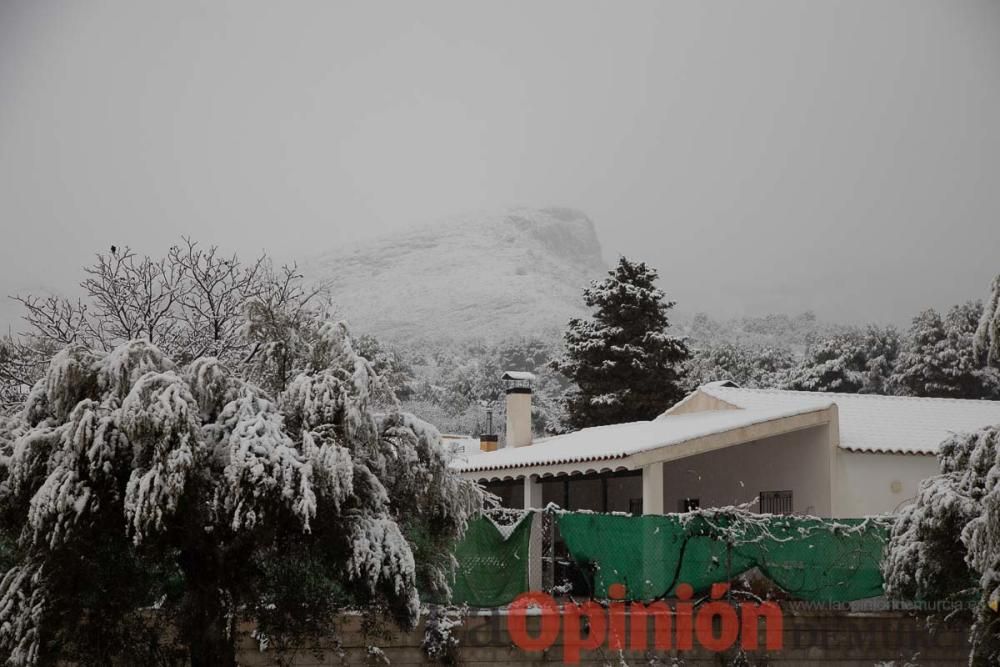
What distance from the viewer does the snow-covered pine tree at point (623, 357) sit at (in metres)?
45.0

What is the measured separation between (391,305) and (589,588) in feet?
579

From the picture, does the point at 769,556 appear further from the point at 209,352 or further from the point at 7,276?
the point at 7,276

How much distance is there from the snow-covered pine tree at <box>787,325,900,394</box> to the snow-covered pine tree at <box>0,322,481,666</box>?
57776 mm

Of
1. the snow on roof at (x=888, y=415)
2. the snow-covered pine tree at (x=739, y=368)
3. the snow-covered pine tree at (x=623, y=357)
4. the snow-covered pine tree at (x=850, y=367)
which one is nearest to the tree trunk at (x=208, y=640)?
the snow on roof at (x=888, y=415)

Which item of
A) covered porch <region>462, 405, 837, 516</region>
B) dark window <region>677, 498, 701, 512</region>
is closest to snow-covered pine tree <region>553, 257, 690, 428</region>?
covered porch <region>462, 405, 837, 516</region>

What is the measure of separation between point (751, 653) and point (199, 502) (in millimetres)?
8150

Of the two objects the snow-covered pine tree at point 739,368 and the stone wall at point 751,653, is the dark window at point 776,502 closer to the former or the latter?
the stone wall at point 751,653

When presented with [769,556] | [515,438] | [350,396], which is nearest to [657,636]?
[769,556]

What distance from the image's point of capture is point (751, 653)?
51.0 feet

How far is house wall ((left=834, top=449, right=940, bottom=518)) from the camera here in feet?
68.9

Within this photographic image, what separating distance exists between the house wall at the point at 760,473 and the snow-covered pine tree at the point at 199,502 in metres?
11.4

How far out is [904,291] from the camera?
199 metres

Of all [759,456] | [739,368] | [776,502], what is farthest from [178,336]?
[739,368]

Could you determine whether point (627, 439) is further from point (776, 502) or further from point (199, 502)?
point (199, 502)
